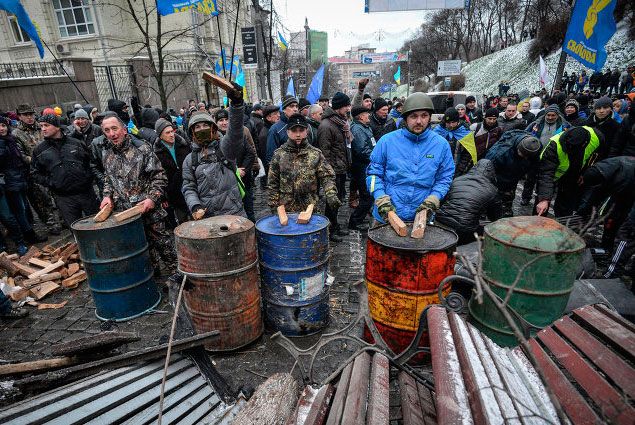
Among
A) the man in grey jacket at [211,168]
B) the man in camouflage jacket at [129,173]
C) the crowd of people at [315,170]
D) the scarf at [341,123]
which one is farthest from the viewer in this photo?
the scarf at [341,123]

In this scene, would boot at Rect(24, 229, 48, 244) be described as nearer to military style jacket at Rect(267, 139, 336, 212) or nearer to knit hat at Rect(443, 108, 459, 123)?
military style jacket at Rect(267, 139, 336, 212)

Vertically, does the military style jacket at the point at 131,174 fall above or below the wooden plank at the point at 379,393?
above

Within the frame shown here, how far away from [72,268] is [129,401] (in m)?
4.04

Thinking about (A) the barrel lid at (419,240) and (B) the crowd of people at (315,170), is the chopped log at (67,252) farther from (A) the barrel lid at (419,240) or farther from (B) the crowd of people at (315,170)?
(A) the barrel lid at (419,240)

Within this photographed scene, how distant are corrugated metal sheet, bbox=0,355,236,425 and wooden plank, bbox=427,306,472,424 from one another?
4.89ft

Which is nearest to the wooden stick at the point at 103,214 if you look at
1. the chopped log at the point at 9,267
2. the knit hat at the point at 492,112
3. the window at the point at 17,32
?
the chopped log at the point at 9,267

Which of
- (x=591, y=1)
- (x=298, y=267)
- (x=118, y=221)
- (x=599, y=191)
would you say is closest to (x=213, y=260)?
(x=298, y=267)

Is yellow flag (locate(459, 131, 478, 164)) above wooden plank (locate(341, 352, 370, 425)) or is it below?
above

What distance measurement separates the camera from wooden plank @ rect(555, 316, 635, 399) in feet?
4.60

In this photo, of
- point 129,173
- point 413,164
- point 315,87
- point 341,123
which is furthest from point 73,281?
point 315,87

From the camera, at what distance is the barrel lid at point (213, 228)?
2947mm

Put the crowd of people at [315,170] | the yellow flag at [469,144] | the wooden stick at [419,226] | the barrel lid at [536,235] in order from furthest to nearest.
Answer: the yellow flag at [469,144] < the crowd of people at [315,170] < the wooden stick at [419,226] < the barrel lid at [536,235]

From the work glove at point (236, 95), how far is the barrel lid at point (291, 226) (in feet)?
4.25

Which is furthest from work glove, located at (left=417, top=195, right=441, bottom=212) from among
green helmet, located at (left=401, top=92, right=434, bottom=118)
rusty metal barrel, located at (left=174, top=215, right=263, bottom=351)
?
rusty metal barrel, located at (left=174, top=215, right=263, bottom=351)
